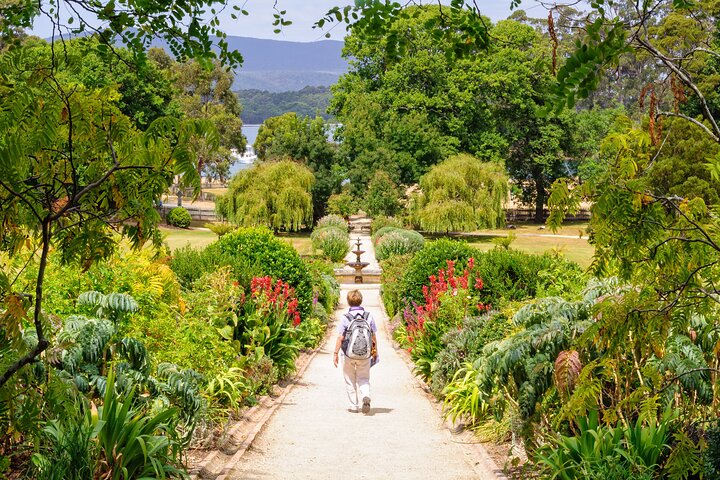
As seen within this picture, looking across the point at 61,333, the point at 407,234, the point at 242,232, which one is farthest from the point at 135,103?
the point at 61,333

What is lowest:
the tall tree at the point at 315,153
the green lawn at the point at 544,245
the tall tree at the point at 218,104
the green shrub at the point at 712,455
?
the green lawn at the point at 544,245

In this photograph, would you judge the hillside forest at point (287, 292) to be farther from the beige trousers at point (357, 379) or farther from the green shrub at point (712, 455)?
the beige trousers at point (357, 379)

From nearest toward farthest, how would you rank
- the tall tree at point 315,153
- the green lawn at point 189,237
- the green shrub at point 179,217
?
1. the green lawn at point 189,237
2. the green shrub at point 179,217
3. the tall tree at point 315,153

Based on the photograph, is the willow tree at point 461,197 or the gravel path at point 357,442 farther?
the willow tree at point 461,197

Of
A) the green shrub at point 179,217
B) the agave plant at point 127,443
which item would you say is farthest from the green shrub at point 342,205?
the agave plant at point 127,443

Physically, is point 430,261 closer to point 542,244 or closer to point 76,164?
point 76,164

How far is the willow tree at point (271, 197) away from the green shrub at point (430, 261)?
98.8 feet

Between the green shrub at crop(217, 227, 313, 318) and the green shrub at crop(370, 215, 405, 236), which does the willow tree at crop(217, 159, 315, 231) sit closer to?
the green shrub at crop(370, 215, 405, 236)

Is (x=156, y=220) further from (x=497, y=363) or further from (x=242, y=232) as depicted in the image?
(x=242, y=232)

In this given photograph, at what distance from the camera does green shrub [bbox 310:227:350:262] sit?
34.8 meters

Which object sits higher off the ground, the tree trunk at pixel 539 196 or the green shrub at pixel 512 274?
the tree trunk at pixel 539 196

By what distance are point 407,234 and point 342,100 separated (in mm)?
21726

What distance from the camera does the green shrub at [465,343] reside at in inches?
409

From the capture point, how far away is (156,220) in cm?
477
